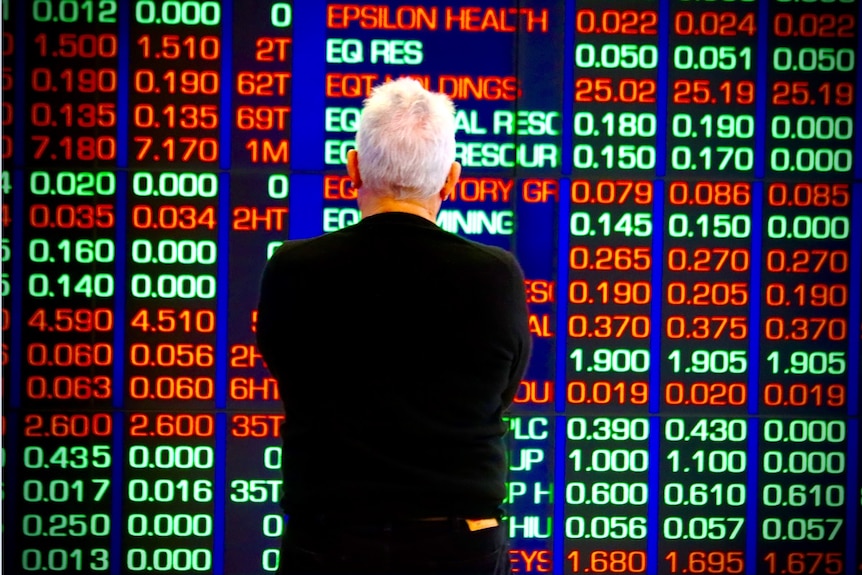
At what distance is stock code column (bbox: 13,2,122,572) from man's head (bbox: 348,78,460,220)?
5.76 feet

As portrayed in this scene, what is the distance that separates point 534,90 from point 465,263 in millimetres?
1757

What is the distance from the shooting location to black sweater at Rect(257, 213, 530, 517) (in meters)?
1.48

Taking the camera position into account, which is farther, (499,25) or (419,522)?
(499,25)

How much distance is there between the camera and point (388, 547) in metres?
1.51

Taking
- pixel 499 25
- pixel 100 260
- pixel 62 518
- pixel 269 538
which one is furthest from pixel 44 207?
pixel 499 25

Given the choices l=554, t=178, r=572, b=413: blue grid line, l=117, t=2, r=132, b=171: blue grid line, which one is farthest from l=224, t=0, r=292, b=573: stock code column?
l=554, t=178, r=572, b=413: blue grid line

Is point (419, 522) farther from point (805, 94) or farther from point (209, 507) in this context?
point (805, 94)

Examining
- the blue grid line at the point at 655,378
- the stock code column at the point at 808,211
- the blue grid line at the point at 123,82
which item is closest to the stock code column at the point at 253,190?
the blue grid line at the point at 123,82

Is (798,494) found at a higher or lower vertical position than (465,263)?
lower

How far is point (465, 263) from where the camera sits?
59.0 inches

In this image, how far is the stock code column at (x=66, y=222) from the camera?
10.1ft

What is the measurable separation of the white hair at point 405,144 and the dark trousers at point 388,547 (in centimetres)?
55

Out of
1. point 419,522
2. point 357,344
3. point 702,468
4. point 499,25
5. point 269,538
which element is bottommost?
point 269,538

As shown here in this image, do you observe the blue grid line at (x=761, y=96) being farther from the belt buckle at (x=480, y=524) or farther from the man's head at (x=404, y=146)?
the belt buckle at (x=480, y=524)
